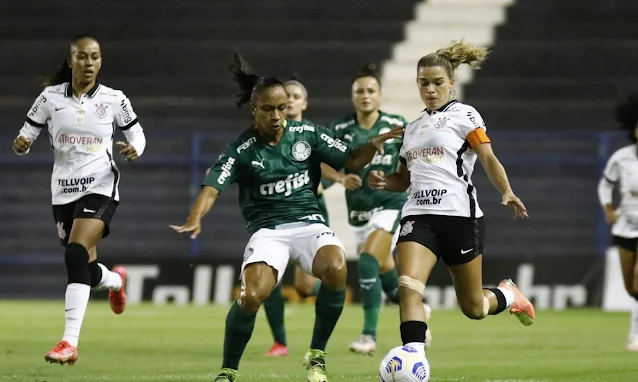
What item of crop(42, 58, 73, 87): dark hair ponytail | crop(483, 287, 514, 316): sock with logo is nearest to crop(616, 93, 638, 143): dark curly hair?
crop(483, 287, 514, 316): sock with logo

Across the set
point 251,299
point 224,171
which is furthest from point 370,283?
point 251,299

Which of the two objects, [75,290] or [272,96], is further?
[75,290]

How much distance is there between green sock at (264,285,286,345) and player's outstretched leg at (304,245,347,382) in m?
2.22

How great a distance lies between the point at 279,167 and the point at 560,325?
7575 millimetres

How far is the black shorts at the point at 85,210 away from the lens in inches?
372

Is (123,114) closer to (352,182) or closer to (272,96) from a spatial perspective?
(352,182)

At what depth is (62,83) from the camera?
9.74 meters

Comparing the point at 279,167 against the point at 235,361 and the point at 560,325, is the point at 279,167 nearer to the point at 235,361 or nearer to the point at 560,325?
the point at 235,361

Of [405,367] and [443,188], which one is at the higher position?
[443,188]

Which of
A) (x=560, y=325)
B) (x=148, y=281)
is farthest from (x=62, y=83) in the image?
(x=148, y=281)

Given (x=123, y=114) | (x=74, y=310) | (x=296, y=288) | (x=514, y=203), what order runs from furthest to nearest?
(x=296, y=288) → (x=123, y=114) → (x=74, y=310) → (x=514, y=203)

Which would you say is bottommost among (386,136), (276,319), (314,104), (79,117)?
(276,319)

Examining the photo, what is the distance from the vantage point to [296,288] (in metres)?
11.3

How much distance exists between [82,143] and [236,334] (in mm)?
2489
